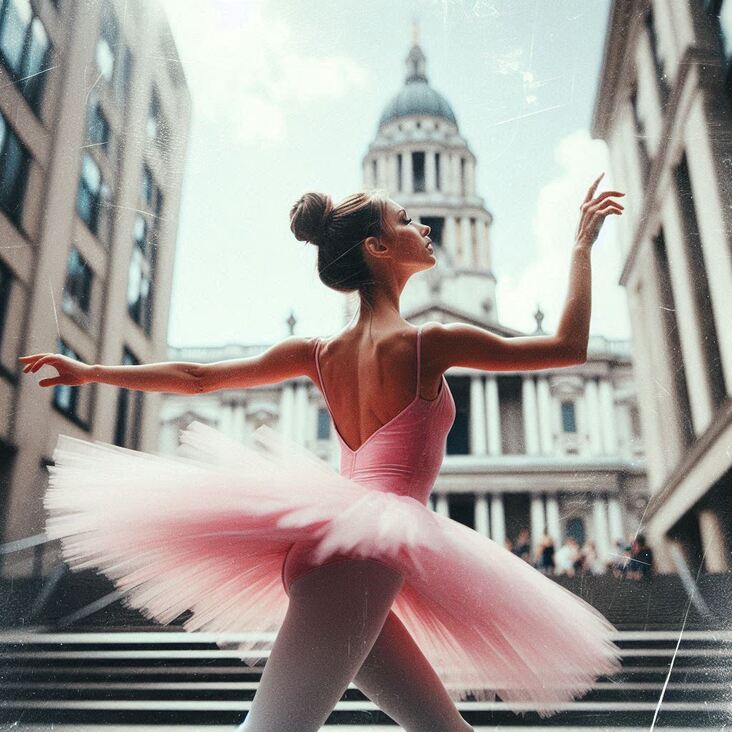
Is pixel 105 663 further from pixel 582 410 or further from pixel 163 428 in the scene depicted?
pixel 582 410

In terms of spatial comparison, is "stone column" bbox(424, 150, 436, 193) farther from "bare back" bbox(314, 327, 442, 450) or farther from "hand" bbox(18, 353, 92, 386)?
"hand" bbox(18, 353, 92, 386)

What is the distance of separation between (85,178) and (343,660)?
1.58 metres

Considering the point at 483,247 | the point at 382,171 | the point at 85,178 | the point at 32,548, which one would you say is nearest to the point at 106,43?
the point at 85,178

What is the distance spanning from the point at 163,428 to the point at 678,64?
1.69 metres

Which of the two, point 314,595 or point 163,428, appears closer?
point 314,595

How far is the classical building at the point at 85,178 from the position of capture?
179 cm

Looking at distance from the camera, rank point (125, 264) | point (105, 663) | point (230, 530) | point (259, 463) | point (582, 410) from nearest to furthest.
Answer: point (230, 530) < point (259, 463) < point (105, 663) < point (125, 264) < point (582, 410)

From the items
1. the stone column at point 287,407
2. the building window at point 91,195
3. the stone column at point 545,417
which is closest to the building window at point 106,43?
the building window at point 91,195

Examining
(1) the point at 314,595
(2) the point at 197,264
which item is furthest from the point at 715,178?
(1) the point at 314,595

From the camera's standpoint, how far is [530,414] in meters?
2.44

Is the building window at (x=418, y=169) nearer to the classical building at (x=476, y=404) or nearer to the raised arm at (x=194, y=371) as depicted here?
the classical building at (x=476, y=404)

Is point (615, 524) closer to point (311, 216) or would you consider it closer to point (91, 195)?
point (311, 216)

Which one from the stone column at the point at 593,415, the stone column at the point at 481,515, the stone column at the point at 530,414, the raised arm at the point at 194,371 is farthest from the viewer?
the stone column at the point at 481,515

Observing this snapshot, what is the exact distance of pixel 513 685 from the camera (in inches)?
34.3
